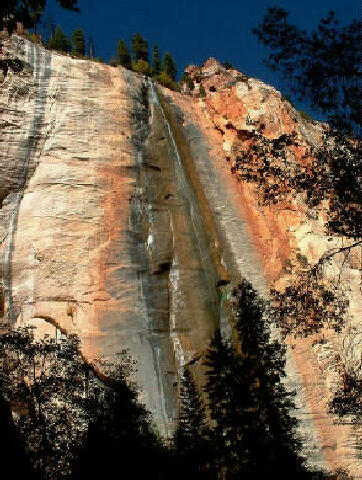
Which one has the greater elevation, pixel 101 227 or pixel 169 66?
pixel 169 66

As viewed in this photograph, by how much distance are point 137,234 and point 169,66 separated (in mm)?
33803

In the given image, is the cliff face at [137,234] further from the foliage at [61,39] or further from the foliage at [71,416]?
the foliage at [61,39]

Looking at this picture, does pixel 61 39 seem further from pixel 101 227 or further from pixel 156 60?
pixel 101 227

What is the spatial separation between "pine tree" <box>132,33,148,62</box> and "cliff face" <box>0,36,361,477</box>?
75.7 ft

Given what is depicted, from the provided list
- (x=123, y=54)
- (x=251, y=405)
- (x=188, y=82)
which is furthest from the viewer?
(x=123, y=54)

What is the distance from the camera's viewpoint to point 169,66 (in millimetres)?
53781

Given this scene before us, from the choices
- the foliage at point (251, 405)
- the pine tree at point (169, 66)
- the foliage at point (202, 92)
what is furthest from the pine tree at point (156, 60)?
the foliage at point (251, 405)

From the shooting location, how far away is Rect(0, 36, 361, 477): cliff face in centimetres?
2316

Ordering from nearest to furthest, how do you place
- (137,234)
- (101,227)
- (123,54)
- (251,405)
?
1. (251,405)
2. (101,227)
3. (137,234)
4. (123,54)

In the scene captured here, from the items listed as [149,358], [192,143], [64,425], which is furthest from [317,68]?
[192,143]

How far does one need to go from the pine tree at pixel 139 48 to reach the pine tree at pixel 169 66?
216cm

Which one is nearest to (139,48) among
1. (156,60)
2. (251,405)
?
(156,60)

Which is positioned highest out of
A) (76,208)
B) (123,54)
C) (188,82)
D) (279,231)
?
(123,54)

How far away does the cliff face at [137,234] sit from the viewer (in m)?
23.2
